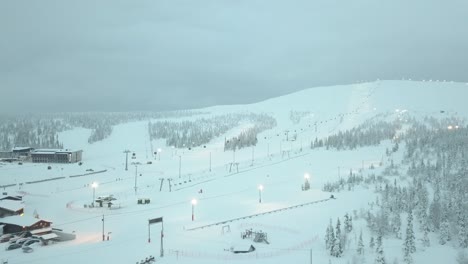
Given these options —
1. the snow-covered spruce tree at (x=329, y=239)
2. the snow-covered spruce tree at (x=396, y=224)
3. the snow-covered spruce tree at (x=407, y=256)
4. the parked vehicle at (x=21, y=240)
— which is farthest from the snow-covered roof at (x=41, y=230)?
the snow-covered spruce tree at (x=396, y=224)

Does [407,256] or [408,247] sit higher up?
[408,247]

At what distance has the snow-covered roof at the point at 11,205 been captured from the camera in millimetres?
53562

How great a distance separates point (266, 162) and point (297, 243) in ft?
186

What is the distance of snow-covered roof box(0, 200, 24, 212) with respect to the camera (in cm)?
5356

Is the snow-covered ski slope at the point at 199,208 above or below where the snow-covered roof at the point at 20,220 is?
below

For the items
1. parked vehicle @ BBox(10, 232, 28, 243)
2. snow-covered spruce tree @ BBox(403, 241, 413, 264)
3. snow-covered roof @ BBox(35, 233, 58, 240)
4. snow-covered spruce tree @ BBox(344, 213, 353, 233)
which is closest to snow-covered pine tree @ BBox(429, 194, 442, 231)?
snow-covered spruce tree @ BBox(344, 213, 353, 233)

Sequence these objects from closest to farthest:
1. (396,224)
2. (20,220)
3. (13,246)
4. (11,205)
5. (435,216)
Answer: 1. (13,246)
2. (20,220)
3. (396,224)
4. (435,216)
5. (11,205)

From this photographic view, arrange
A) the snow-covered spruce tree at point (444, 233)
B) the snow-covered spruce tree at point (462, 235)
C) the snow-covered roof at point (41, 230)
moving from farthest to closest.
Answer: the snow-covered spruce tree at point (444, 233) → the snow-covered spruce tree at point (462, 235) → the snow-covered roof at point (41, 230)

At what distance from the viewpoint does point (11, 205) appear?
55.0 metres

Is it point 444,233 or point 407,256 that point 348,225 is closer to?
point 407,256

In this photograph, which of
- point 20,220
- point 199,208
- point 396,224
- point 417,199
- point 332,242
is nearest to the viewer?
point 332,242

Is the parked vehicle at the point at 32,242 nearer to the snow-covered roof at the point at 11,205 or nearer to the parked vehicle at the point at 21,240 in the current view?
the parked vehicle at the point at 21,240

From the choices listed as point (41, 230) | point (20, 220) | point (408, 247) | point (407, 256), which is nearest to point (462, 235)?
point (408, 247)

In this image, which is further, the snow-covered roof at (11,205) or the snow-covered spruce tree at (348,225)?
the snow-covered roof at (11,205)
